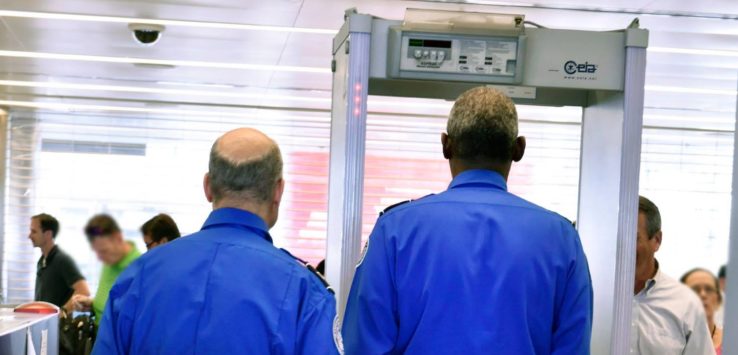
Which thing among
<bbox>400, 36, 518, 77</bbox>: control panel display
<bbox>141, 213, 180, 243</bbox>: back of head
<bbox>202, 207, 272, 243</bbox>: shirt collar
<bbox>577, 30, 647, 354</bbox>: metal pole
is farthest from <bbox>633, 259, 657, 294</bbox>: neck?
<bbox>141, 213, 180, 243</bbox>: back of head

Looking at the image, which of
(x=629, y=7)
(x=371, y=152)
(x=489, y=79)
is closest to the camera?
(x=489, y=79)

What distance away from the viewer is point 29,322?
3.40 metres

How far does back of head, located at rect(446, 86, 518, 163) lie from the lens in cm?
222

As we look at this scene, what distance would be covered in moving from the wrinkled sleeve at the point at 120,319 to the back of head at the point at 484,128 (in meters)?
0.79

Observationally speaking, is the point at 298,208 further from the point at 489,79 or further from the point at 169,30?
the point at 489,79

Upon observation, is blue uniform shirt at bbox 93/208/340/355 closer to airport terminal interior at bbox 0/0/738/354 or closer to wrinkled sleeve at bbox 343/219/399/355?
wrinkled sleeve at bbox 343/219/399/355

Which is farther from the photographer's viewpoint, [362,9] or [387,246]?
[362,9]

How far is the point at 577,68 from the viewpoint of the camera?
2.79 m

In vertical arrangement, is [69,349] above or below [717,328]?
below

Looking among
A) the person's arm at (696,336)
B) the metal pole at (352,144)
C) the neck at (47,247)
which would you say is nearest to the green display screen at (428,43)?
the metal pole at (352,144)

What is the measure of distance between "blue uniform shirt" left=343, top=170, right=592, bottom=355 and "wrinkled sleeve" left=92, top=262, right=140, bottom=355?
0.51 meters

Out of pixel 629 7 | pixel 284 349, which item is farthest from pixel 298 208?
pixel 284 349

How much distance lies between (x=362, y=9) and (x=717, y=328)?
3007mm

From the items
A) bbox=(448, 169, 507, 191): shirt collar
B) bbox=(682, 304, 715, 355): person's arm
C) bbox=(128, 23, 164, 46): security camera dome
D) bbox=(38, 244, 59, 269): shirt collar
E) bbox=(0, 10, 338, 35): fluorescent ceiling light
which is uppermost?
bbox=(0, 10, 338, 35): fluorescent ceiling light
